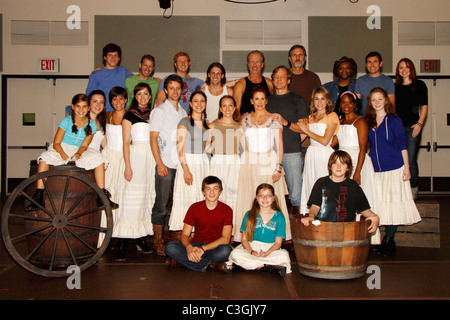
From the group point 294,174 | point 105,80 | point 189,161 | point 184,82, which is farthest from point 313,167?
point 105,80

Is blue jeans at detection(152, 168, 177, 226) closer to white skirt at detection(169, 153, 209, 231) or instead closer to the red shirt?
white skirt at detection(169, 153, 209, 231)

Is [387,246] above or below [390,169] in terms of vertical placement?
below

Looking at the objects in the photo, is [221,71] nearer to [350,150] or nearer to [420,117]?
[350,150]

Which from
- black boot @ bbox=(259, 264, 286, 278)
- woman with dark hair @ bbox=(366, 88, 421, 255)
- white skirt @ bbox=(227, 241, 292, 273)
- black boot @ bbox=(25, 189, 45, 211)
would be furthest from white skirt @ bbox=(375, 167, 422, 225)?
black boot @ bbox=(25, 189, 45, 211)

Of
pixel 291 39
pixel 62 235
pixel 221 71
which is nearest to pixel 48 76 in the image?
pixel 291 39

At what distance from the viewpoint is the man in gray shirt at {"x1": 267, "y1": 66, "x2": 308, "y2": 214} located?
4.67 m

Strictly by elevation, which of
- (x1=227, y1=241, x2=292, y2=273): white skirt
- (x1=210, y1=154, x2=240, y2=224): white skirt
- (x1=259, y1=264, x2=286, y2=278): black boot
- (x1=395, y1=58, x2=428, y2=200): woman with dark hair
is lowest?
(x1=259, y1=264, x2=286, y2=278): black boot

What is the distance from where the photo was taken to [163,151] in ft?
15.0

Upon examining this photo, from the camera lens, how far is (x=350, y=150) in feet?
14.9

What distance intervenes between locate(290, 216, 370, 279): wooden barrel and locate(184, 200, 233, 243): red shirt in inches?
27.9

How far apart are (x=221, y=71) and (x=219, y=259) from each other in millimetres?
2098

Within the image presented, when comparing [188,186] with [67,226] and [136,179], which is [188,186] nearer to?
[136,179]

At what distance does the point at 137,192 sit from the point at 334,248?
6.69ft

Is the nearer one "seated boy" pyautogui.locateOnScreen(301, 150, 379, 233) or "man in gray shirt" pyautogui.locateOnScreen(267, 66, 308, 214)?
"seated boy" pyautogui.locateOnScreen(301, 150, 379, 233)
